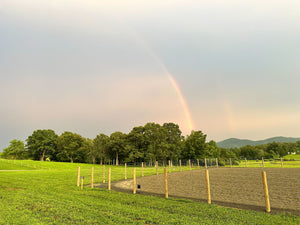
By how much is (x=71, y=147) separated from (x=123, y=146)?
1078 inches

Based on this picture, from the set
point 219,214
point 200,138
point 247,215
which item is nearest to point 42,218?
point 219,214

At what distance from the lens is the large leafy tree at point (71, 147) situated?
81500 millimetres

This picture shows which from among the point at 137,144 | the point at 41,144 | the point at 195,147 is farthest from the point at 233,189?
the point at 41,144

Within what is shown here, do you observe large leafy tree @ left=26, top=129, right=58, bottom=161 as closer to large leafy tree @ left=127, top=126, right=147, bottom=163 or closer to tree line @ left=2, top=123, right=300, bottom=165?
tree line @ left=2, top=123, right=300, bottom=165

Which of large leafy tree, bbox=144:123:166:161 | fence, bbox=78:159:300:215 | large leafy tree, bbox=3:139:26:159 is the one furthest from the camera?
large leafy tree, bbox=3:139:26:159

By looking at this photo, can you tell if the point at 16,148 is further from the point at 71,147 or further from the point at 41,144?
the point at 71,147

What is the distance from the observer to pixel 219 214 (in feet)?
23.4

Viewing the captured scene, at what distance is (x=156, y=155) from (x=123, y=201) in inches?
2173

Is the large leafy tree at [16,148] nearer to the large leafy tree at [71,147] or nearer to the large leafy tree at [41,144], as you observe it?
the large leafy tree at [41,144]

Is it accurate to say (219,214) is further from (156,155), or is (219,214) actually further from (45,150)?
(45,150)

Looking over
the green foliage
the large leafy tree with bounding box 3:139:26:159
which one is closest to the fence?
the green foliage

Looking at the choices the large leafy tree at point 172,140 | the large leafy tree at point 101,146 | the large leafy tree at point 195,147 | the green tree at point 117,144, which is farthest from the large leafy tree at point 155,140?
the large leafy tree at point 101,146

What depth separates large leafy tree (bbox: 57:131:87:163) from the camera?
3209 inches

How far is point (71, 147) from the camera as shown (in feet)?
269
